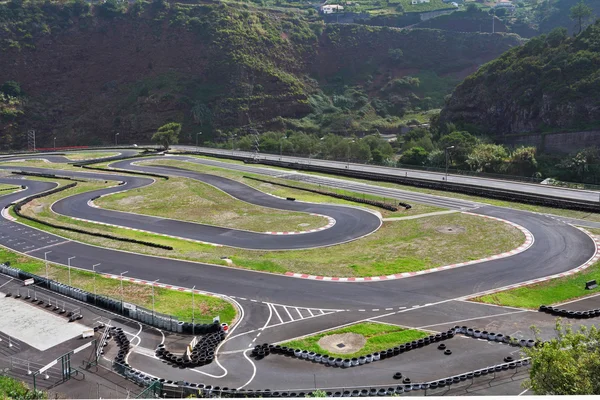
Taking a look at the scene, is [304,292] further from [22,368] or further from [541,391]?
[541,391]

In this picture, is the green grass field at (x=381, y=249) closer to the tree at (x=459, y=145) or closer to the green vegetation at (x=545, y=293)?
the green vegetation at (x=545, y=293)

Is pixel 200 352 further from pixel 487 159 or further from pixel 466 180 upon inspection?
pixel 487 159

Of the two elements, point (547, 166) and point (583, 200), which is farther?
point (547, 166)

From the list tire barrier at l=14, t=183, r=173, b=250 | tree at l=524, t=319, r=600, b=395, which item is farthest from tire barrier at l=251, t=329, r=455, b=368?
tire barrier at l=14, t=183, r=173, b=250

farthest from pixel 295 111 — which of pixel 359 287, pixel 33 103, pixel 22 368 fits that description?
A: pixel 22 368

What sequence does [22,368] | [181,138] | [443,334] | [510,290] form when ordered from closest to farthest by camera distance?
[22,368]
[443,334]
[510,290]
[181,138]

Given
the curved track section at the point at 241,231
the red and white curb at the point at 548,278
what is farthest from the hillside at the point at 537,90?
the red and white curb at the point at 548,278

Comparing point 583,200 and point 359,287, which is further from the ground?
point 583,200

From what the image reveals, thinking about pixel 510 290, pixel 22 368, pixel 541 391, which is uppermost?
pixel 541 391

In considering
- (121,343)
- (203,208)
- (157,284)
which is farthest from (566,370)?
(203,208)
